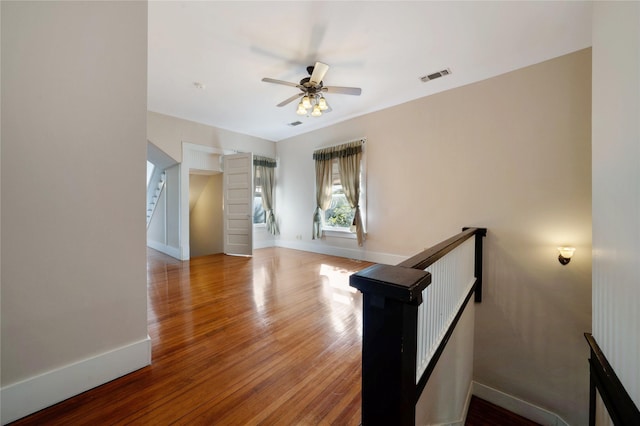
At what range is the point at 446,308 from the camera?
1704mm

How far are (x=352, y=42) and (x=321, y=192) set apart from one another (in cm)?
306

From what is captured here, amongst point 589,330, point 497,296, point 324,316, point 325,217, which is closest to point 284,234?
point 325,217

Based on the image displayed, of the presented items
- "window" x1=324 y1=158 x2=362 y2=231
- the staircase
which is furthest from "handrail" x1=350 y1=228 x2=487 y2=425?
the staircase

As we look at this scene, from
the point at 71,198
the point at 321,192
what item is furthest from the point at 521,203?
the point at 71,198

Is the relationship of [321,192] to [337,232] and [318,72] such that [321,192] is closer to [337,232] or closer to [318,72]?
[337,232]

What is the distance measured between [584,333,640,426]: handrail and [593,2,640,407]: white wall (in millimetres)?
41

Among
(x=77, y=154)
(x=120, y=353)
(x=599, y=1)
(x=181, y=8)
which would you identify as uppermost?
(x=181, y=8)

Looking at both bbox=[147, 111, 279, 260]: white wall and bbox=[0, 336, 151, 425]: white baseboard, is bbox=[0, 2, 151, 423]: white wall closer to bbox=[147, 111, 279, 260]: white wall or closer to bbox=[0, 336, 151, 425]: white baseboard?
bbox=[0, 336, 151, 425]: white baseboard

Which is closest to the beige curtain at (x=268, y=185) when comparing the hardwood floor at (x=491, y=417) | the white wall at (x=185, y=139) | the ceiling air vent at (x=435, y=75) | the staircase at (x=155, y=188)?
the white wall at (x=185, y=139)

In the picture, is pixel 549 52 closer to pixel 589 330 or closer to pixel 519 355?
pixel 589 330

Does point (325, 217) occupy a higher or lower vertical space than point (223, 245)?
higher

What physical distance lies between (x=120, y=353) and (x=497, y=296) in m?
3.94

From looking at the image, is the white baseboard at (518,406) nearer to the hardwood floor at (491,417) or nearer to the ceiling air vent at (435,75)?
the hardwood floor at (491,417)

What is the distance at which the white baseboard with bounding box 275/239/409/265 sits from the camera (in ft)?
14.1
